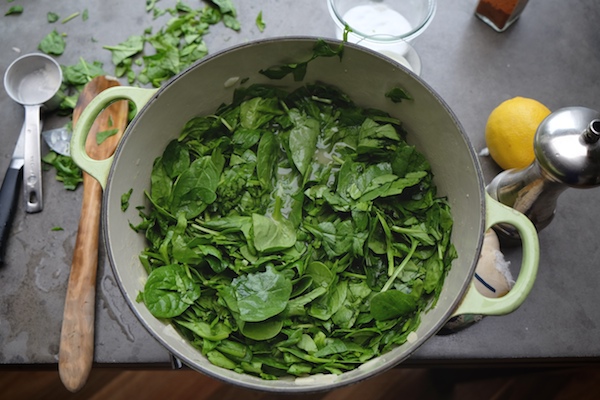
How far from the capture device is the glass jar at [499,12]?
3.33 ft

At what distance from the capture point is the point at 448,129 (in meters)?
0.77

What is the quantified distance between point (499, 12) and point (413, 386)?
0.79m

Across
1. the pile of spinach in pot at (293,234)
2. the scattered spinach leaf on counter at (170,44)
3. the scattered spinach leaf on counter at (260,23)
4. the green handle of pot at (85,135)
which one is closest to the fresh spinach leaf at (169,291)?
the pile of spinach in pot at (293,234)

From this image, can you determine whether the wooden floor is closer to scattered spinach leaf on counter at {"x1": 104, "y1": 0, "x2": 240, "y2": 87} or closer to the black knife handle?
the black knife handle

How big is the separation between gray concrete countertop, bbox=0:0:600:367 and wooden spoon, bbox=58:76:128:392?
0.12 ft

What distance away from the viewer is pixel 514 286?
658 mm

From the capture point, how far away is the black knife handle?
92cm

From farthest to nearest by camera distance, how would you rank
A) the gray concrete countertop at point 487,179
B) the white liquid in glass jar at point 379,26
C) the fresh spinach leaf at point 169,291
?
the white liquid in glass jar at point 379,26 → the gray concrete countertop at point 487,179 → the fresh spinach leaf at point 169,291

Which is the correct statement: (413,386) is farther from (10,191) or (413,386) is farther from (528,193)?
(10,191)

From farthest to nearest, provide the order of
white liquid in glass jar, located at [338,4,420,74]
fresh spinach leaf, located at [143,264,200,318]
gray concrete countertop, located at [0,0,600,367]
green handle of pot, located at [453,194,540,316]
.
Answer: white liquid in glass jar, located at [338,4,420,74] < gray concrete countertop, located at [0,0,600,367] < fresh spinach leaf, located at [143,264,200,318] < green handle of pot, located at [453,194,540,316]

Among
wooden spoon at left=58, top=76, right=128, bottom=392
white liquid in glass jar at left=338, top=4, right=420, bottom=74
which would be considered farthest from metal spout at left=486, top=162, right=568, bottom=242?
wooden spoon at left=58, top=76, right=128, bottom=392

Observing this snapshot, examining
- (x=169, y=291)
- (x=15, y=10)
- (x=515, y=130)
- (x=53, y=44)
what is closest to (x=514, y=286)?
(x=515, y=130)

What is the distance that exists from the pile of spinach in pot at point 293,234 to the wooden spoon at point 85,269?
0.11 m

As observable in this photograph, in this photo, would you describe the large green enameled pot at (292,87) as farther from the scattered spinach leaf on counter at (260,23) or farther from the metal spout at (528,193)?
the scattered spinach leaf on counter at (260,23)
